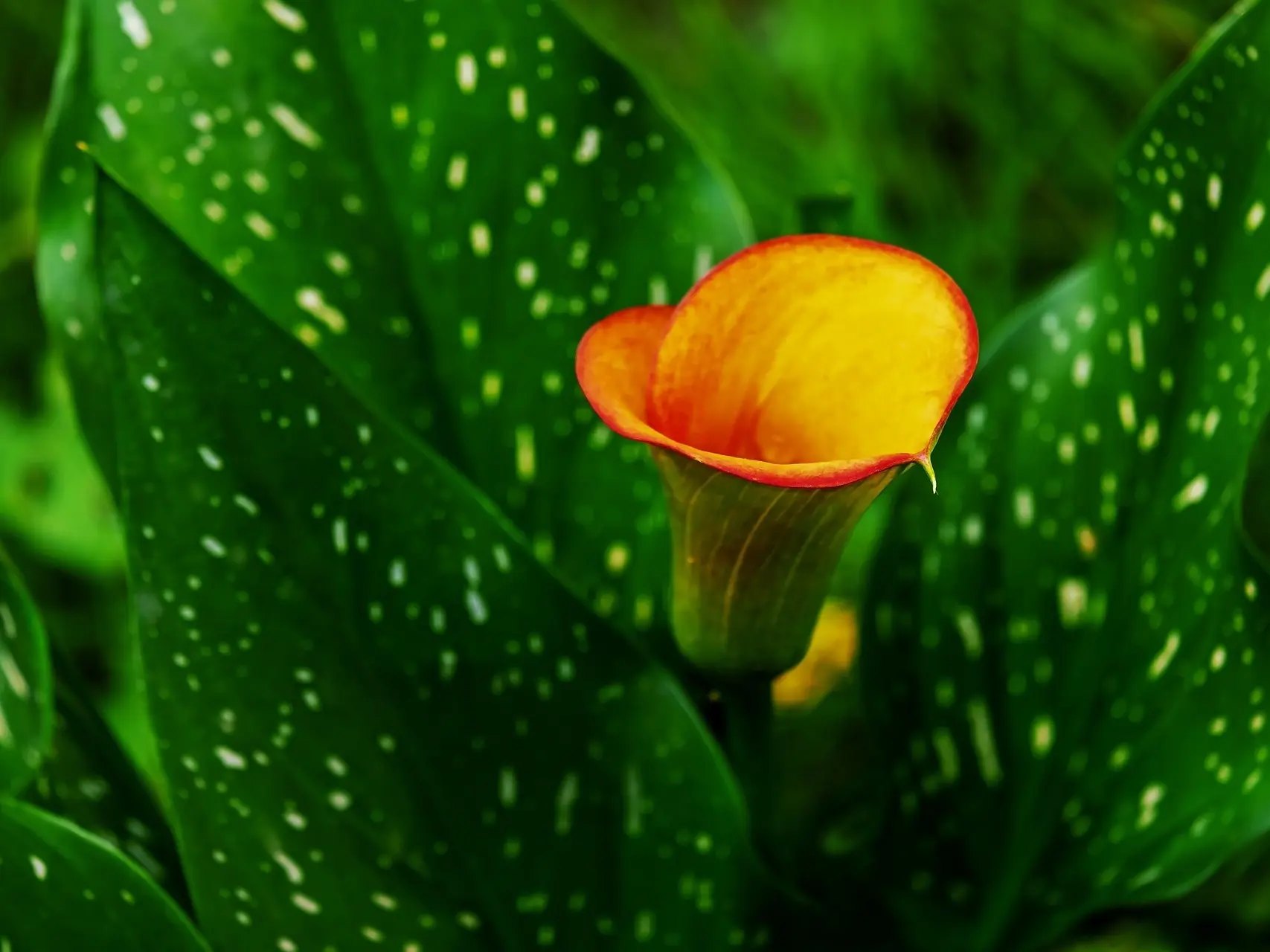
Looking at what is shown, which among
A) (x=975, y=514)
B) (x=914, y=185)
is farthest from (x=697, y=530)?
(x=914, y=185)

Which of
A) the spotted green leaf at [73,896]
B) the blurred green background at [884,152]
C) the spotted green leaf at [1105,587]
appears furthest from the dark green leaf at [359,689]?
the blurred green background at [884,152]

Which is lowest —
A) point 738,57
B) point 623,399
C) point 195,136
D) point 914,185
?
point 623,399

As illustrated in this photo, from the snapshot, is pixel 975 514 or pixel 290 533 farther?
pixel 975 514

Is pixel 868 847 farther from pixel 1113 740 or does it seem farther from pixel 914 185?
pixel 914 185

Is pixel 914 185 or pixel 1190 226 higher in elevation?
pixel 914 185

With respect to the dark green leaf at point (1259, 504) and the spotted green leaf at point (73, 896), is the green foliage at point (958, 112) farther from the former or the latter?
the spotted green leaf at point (73, 896)

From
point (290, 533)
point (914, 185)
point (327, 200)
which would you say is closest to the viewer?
point (290, 533)

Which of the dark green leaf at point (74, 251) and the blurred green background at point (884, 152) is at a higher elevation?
the blurred green background at point (884, 152)

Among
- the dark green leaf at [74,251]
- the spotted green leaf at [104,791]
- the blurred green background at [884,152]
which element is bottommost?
the spotted green leaf at [104,791]
